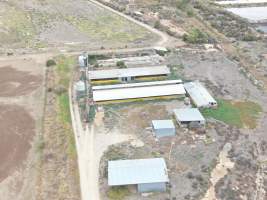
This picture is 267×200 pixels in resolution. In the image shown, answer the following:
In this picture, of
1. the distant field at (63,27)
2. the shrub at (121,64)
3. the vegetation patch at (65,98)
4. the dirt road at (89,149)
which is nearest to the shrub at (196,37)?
the distant field at (63,27)

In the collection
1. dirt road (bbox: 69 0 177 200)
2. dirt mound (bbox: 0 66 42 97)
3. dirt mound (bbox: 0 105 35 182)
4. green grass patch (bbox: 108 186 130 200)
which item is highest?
green grass patch (bbox: 108 186 130 200)

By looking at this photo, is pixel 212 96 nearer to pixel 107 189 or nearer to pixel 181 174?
Result: pixel 181 174

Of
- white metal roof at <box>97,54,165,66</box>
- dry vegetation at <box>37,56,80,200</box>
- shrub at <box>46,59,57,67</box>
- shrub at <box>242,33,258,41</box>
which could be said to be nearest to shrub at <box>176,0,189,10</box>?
shrub at <box>242,33,258,41</box>

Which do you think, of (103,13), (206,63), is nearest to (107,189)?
(206,63)

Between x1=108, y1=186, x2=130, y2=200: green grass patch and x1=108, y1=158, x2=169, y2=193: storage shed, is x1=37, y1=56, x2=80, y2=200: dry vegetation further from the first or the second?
x1=108, y1=158, x2=169, y2=193: storage shed

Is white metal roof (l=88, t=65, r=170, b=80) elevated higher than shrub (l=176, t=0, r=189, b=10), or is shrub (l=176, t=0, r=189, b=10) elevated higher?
white metal roof (l=88, t=65, r=170, b=80)

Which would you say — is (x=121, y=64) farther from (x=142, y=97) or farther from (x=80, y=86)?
(x=142, y=97)
